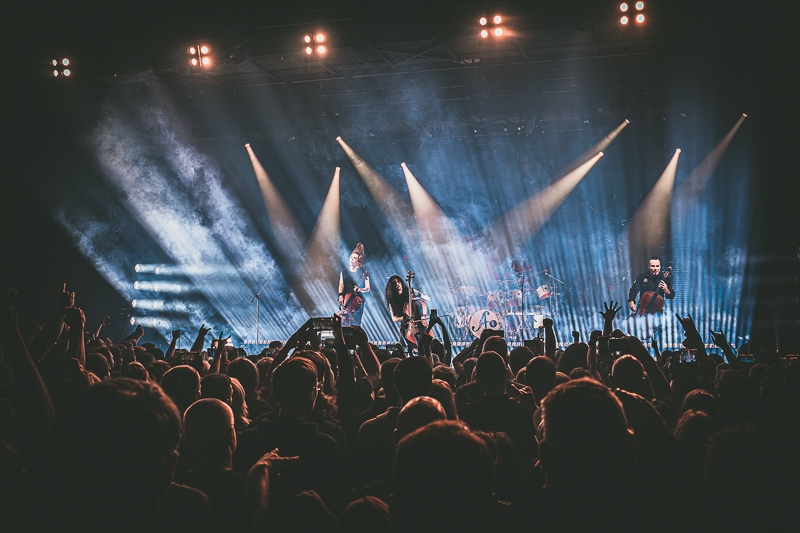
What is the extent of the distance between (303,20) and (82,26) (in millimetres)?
3959

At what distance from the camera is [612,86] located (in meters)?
11.7

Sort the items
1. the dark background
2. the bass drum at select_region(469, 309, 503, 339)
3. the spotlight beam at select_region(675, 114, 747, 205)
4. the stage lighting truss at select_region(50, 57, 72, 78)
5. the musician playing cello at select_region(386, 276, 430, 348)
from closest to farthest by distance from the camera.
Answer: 1. the dark background
2. the stage lighting truss at select_region(50, 57, 72, 78)
3. the spotlight beam at select_region(675, 114, 747, 205)
4. the bass drum at select_region(469, 309, 503, 339)
5. the musician playing cello at select_region(386, 276, 430, 348)

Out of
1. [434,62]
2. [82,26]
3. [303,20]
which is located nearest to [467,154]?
[434,62]

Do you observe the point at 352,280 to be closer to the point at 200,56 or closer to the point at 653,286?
the point at 200,56

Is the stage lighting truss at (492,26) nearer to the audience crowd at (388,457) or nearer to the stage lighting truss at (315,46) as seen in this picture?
the stage lighting truss at (315,46)

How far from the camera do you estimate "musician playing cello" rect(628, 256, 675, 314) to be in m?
13.2

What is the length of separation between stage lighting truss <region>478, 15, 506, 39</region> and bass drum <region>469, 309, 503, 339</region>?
24.6 feet

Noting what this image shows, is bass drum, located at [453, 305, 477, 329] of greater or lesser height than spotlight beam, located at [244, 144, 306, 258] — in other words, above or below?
below

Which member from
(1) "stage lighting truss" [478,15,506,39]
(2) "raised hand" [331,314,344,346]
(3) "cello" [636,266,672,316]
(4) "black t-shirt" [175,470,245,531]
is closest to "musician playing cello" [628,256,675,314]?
(3) "cello" [636,266,672,316]

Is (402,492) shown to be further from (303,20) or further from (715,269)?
(715,269)

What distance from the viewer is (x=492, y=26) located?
28.2 ft

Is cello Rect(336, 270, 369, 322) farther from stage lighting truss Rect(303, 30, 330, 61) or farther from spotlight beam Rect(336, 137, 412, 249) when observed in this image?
stage lighting truss Rect(303, 30, 330, 61)

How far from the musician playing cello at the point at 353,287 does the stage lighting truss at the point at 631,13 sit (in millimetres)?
9090

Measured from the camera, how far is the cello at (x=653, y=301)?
43.4ft
